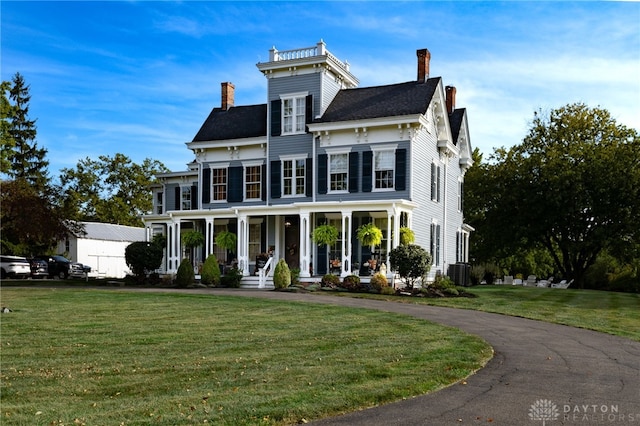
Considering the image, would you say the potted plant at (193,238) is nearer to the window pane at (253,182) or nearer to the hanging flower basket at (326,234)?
the window pane at (253,182)

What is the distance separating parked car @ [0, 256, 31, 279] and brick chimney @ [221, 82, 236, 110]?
1532 centimetres

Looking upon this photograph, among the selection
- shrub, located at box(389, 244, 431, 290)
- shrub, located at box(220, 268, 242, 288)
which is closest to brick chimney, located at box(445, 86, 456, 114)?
shrub, located at box(389, 244, 431, 290)

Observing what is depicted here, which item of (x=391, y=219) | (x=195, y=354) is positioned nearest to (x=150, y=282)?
(x=391, y=219)

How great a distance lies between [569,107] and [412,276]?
23.0 metres

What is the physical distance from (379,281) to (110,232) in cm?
3679

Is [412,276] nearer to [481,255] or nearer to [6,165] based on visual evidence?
[481,255]

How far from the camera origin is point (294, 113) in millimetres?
28922

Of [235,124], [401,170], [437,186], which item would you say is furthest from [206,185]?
[437,186]

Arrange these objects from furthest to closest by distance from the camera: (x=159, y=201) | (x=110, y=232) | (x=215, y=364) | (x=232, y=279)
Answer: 1. (x=110, y=232)
2. (x=159, y=201)
3. (x=232, y=279)
4. (x=215, y=364)

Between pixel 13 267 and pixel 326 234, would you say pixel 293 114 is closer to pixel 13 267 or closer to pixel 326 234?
pixel 326 234

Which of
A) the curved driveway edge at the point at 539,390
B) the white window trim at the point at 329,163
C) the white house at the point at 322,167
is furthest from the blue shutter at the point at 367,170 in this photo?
the curved driveway edge at the point at 539,390

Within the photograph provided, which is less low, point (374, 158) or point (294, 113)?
point (294, 113)

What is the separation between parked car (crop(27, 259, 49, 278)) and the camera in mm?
37219

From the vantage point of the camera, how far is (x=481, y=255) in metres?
41.9
